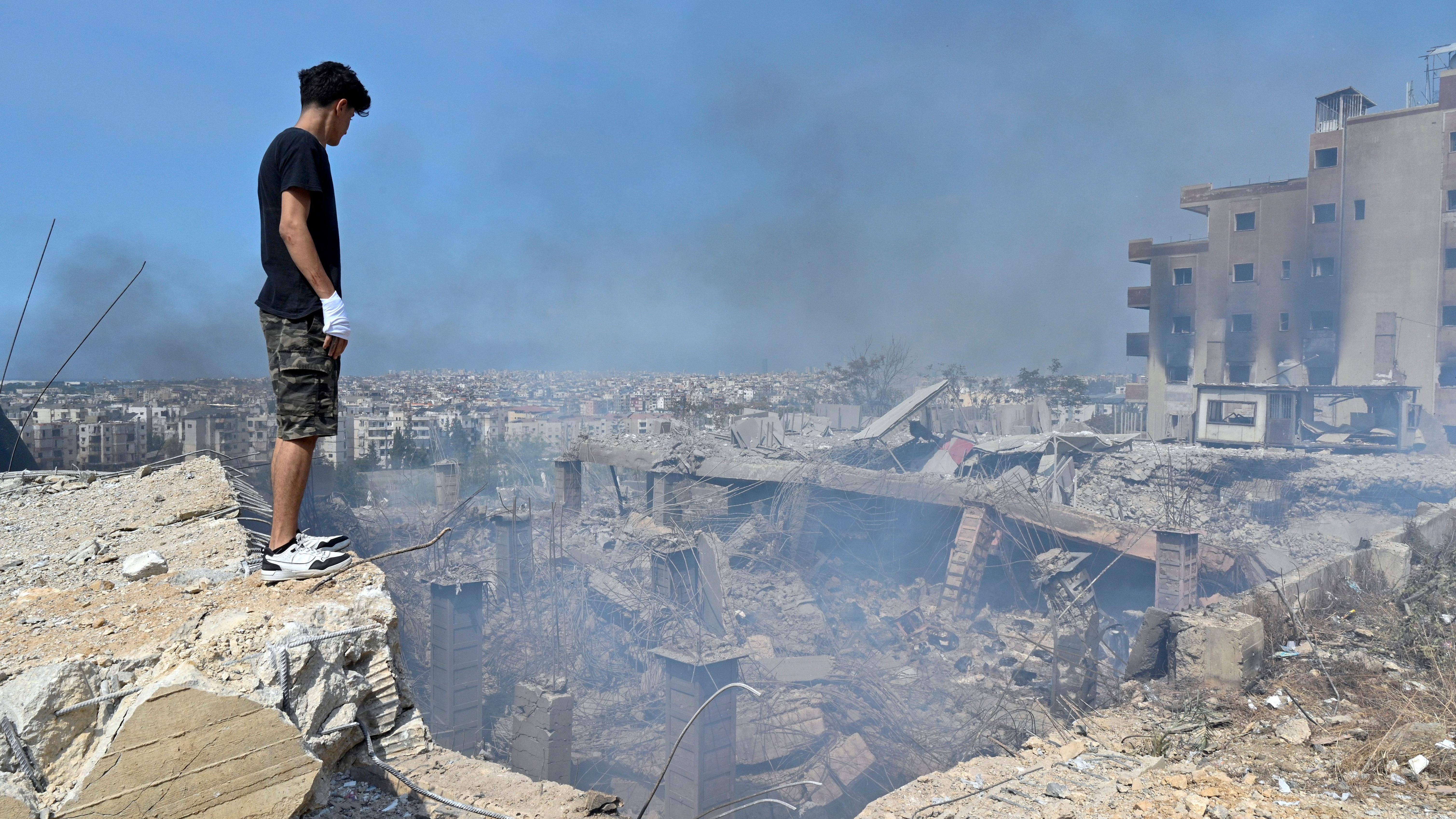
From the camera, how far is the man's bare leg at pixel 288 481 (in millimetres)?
2137

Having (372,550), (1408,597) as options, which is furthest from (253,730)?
(372,550)

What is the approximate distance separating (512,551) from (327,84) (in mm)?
11601

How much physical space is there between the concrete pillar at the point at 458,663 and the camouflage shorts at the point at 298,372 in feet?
27.2

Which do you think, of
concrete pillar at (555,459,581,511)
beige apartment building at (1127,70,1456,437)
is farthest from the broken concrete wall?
beige apartment building at (1127,70,1456,437)

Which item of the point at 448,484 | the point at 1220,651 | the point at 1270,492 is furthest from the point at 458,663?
the point at 1270,492

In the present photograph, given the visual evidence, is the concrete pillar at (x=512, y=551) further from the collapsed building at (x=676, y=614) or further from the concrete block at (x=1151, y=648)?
the concrete block at (x=1151, y=648)

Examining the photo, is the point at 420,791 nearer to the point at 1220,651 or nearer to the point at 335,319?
the point at 335,319

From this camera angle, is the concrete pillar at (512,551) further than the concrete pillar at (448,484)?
No

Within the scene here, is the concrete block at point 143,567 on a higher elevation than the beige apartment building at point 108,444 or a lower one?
higher

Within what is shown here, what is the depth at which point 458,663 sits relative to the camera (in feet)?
32.4

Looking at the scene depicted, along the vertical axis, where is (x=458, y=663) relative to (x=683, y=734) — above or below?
below

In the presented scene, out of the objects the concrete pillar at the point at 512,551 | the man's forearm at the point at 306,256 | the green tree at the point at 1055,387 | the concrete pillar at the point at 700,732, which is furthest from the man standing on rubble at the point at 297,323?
the green tree at the point at 1055,387

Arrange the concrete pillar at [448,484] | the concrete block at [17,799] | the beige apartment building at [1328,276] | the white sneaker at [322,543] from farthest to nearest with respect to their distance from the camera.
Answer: the beige apartment building at [1328,276] < the concrete pillar at [448,484] < the white sneaker at [322,543] < the concrete block at [17,799]

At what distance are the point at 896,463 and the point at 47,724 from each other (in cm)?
1623
